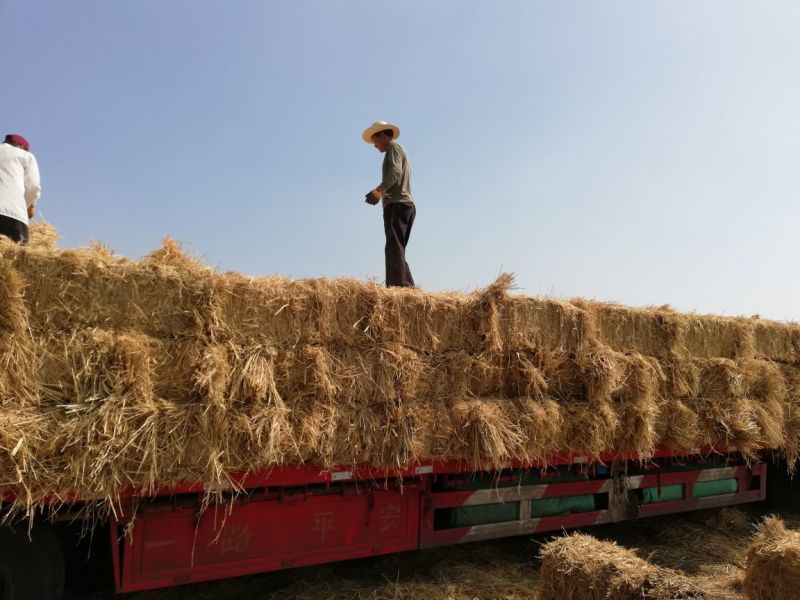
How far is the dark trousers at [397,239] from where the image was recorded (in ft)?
21.1

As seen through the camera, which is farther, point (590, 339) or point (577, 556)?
point (590, 339)

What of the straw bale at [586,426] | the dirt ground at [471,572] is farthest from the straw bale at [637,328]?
the dirt ground at [471,572]

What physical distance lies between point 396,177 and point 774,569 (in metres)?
4.97

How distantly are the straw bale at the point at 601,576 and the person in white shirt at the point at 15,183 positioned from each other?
491 centimetres

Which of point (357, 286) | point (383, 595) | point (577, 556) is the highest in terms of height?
point (357, 286)

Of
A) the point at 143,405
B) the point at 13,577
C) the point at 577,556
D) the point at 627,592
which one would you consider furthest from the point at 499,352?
the point at 13,577

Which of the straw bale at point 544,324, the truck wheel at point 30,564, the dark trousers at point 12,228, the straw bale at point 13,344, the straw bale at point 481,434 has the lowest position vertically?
the truck wheel at point 30,564

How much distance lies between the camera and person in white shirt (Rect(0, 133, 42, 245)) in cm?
498

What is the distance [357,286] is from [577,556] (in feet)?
8.13

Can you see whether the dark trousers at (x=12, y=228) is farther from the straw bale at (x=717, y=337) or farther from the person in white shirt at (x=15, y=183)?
the straw bale at (x=717, y=337)

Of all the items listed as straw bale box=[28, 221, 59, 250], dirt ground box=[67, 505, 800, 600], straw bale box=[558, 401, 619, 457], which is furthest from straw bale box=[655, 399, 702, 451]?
straw bale box=[28, 221, 59, 250]

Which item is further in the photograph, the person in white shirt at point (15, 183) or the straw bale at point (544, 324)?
the straw bale at point (544, 324)

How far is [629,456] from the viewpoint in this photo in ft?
19.0

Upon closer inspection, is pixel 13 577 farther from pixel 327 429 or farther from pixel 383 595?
pixel 383 595
